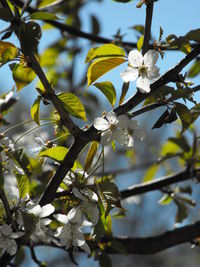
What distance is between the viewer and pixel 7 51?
0.95 metres

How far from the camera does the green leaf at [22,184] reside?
0.95m

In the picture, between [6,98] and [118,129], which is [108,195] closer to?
[118,129]

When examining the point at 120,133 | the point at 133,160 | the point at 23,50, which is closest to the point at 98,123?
the point at 120,133

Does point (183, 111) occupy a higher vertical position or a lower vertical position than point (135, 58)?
lower

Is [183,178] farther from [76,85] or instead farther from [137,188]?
[76,85]

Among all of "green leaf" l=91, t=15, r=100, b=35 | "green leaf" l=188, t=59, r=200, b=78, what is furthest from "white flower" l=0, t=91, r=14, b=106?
"green leaf" l=91, t=15, r=100, b=35

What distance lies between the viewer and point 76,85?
2.58 m

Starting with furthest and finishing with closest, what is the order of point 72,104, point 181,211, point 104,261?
point 181,211, point 104,261, point 72,104

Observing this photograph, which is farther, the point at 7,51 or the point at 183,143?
the point at 183,143

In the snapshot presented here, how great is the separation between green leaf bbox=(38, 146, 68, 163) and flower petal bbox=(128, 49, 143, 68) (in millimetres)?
193

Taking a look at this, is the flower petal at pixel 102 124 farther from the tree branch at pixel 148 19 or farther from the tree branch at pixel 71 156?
the tree branch at pixel 148 19

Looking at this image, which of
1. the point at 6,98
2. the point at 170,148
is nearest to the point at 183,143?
the point at 170,148

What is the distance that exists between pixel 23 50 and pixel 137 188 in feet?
2.35

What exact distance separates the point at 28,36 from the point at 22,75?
0.47 ft
